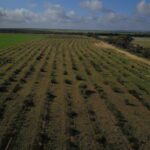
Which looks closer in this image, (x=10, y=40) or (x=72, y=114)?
(x=72, y=114)

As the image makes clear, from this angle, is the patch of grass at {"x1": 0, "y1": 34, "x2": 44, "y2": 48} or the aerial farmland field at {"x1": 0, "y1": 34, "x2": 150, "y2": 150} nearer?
the aerial farmland field at {"x1": 0, "y1": 34, "x2": 150, "y2": 150}

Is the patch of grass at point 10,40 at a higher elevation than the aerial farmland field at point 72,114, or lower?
lower

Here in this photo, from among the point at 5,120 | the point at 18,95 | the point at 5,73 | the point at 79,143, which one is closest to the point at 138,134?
the point at 79,143

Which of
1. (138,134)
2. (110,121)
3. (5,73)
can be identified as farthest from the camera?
(5,73)

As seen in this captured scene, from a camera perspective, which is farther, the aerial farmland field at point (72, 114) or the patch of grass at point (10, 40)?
the patch of grass at point (10, 40)

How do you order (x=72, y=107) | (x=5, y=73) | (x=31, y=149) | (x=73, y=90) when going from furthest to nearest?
1. (x=5, y=73)
2. (x=73, y=90)
3. (x=72, y=107)
4. (x=31, y=149)

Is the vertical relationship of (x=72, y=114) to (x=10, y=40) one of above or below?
above

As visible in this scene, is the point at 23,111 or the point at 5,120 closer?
the point at 5,120

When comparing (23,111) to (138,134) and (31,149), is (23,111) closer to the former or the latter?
(31,149)

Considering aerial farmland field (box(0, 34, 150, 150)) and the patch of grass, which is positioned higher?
aerial farmland field (box(0, 34, 150, 150))
